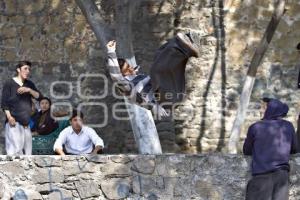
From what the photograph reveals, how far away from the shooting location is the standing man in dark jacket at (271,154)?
602 centimetres

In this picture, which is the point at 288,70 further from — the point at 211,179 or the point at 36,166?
the point at 36,166

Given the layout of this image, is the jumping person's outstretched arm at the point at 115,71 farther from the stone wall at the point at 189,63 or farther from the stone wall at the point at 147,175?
the stone wall at the point at 189,63

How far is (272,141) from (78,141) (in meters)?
2.44

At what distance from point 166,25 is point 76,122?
350 cm

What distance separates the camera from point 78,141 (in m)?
7.61

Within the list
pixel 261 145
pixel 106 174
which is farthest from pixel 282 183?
pixel 106 174

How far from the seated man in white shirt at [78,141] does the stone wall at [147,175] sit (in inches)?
37.5

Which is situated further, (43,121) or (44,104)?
(43,121)

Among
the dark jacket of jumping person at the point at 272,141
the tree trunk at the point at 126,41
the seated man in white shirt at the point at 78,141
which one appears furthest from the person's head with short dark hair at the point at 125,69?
the dark jacket of jumping person at the point at 272,141

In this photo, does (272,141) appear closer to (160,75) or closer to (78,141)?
(160,75)

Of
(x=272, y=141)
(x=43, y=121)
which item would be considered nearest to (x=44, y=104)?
(x=43, y=121)

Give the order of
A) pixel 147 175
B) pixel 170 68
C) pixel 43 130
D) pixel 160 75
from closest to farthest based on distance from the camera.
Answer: pixel 147 175
pixel 170 68
pixel 160 75
pixel 43 130

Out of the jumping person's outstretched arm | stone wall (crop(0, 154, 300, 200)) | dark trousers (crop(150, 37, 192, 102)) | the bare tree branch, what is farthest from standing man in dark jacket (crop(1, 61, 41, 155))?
dark trousers (crop(150, 37, 192, 102))

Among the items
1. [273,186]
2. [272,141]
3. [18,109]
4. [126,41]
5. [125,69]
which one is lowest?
[273,186]
